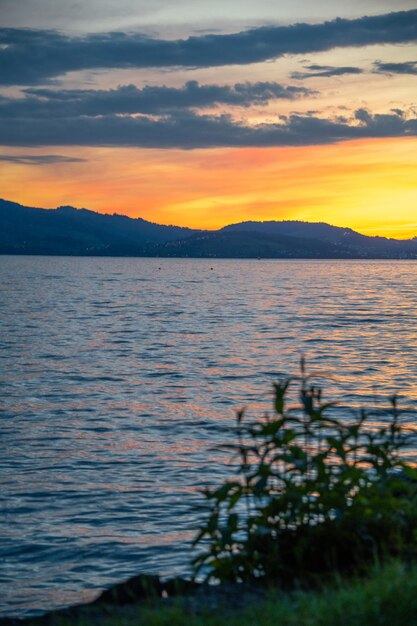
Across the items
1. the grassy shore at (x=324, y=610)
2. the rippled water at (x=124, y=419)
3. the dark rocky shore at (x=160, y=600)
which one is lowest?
the rippled water at (x=124, y=419)

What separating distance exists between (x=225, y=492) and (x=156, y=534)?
6.06 metres

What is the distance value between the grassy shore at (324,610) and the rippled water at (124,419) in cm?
467

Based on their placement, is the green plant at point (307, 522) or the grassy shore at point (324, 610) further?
the green plant at point (307, 522)

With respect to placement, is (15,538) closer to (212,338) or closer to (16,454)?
(16,454)

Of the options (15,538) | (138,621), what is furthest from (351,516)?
(15,538)

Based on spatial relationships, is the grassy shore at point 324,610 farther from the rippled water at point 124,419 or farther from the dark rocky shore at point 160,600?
the rippled water at point 124,419

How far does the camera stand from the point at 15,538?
1345 cm

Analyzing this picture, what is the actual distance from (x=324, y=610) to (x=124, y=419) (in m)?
17.6

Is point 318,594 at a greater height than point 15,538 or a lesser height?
greater

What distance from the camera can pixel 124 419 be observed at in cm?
2359

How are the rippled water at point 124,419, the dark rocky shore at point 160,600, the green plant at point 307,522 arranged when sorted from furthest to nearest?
the rippled water at point 124,419 → the green plant at point 307,522 → the dark rocky shore at point 160,600

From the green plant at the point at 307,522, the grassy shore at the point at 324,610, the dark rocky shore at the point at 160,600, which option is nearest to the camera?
the grassy shore at the point at 324,610

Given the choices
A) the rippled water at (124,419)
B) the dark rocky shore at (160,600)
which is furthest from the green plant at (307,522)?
the rippled water at (124,419)

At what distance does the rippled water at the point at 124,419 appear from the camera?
12766 millimetres
